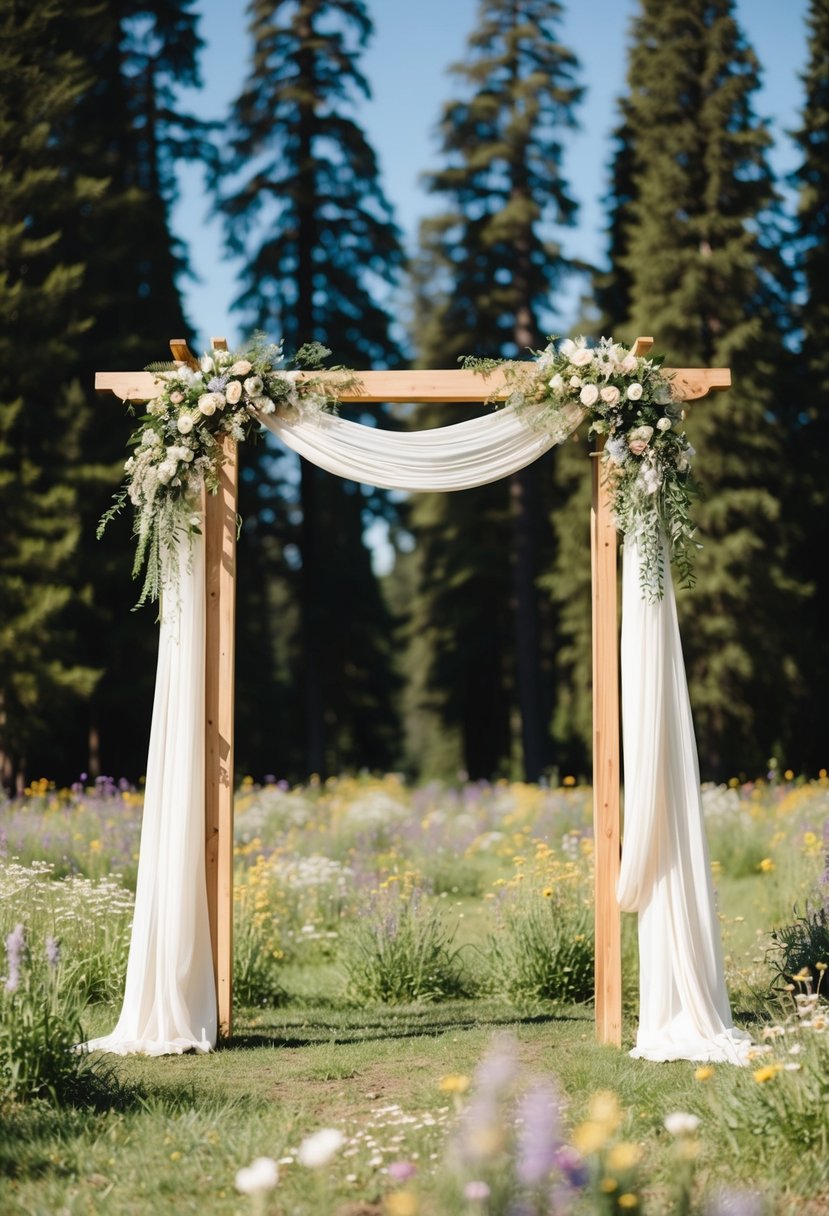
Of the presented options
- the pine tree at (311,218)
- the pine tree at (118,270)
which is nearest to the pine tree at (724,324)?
the pine tree at (311,218)

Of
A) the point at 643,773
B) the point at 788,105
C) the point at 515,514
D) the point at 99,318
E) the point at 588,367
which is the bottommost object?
the point at 643,773

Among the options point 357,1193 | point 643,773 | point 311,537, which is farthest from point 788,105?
point 357,1193

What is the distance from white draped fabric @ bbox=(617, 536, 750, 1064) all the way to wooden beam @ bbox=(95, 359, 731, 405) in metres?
0.93

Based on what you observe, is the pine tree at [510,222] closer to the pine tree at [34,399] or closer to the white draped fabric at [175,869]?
the pine tree at [34,399]

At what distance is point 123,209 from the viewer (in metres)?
15.3

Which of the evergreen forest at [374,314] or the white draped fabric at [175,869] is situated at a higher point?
the evergreen forest at [374,314]

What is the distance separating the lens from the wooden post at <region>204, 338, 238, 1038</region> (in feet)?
18.0

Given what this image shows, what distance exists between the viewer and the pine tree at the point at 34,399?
43.2 feet

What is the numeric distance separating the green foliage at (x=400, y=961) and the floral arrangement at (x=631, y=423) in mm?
2623

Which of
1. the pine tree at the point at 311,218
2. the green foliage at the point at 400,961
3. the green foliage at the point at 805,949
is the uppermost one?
the pine tree at the point at 311,218

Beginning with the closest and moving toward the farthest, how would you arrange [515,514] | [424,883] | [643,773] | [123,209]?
1. [643,773]
2. [424,883]
3. [123,209]
4. [515,514]

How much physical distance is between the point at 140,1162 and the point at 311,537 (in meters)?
13.5

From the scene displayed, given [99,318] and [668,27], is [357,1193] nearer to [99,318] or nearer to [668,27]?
[99,318]

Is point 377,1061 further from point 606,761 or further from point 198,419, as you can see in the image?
point 198,419
